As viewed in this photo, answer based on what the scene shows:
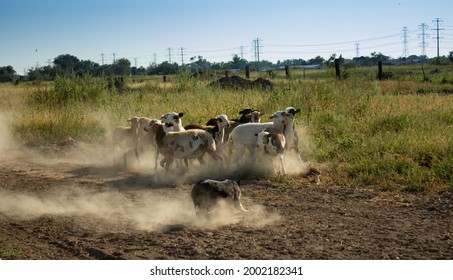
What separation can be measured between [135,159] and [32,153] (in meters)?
3.40

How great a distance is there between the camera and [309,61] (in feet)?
277

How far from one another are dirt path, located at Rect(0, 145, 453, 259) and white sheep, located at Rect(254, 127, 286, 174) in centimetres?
64

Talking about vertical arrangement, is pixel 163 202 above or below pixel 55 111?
below

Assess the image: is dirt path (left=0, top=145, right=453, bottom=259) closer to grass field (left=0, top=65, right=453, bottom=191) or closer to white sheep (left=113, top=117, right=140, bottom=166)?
grass field (left=0, top=65, right=453, bottom=191)

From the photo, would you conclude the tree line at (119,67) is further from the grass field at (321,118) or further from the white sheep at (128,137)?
the white sheep at (128,137)

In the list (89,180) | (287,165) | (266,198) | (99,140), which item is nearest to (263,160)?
(287,165)

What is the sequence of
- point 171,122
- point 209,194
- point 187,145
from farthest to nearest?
point 171,122 < point 187,145 < point 209,194

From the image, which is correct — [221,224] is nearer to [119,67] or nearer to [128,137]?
[128,137]

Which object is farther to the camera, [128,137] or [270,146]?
[128,137]

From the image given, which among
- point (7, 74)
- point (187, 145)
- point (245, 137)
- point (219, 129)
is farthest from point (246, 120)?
point (7, 74)

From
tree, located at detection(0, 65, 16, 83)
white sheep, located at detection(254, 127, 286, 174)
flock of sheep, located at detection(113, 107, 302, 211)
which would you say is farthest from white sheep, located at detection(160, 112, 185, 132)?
tree, located at detection(0, 65, 16, 83)

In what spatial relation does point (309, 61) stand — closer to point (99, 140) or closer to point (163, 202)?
point (99, 140)

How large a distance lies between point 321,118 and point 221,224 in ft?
29.1

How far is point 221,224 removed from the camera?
833 centimetres
